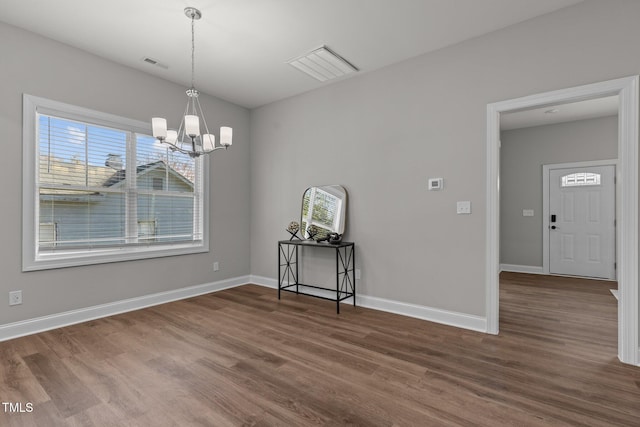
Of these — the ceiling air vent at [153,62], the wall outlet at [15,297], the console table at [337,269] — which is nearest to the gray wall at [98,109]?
the wall outlet at [15,297]

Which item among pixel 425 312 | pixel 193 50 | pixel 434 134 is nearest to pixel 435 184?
pixel 434 134

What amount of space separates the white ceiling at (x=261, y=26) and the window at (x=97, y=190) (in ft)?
2.53

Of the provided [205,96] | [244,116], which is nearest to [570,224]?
[244,116]

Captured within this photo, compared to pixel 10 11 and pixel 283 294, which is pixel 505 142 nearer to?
pixel 283 294

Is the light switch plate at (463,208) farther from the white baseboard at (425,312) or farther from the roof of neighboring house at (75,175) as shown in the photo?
the roof of neighboring house at (75,175)

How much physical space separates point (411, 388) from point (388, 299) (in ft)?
5.24

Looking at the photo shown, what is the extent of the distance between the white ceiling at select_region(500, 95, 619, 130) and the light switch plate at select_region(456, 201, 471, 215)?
8.25ft

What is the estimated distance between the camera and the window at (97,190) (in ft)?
9.85

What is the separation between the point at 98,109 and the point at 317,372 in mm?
3532

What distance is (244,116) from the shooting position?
4.99 m

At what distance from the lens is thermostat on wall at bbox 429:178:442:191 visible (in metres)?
3.25

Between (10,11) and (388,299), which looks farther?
(388,299)

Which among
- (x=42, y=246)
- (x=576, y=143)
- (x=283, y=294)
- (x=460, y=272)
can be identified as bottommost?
(x=283, y=294)

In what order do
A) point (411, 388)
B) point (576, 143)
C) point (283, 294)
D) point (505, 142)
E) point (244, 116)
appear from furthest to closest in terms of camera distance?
point (505, 142) < point (576, 143) < point (244, 116) < point (283, 294) < point (411, 388)
